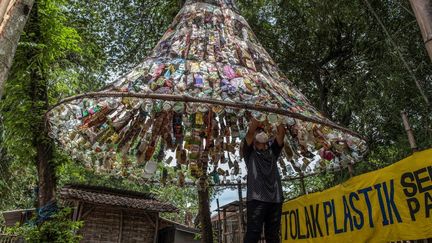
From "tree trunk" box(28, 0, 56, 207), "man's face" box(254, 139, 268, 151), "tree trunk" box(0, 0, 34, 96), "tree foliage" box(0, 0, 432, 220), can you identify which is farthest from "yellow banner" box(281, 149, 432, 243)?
"tree trunk" box(28, 0, 56, 207)

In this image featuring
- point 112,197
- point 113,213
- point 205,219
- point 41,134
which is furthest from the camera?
point 113,213

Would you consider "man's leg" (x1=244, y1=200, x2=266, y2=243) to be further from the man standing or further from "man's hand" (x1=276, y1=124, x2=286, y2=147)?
"man's hand" (x1=276, y1=124, x2=286, y2=147)

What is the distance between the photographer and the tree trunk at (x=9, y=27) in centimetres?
163

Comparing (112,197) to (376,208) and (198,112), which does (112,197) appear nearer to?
(198,112)

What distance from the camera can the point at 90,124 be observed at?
11.9 feet

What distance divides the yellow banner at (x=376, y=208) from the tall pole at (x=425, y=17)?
1162mm

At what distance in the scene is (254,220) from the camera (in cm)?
255

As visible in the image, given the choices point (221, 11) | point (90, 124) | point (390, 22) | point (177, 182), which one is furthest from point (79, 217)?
point (390, 22)

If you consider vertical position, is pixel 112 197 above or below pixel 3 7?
above

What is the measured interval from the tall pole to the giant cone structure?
99cm

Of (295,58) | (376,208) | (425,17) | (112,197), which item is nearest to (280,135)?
(376,208)

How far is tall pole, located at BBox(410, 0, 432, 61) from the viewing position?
70.2 inches

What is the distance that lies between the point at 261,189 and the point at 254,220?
23 cm

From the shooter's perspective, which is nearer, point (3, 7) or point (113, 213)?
point (3, 7)
